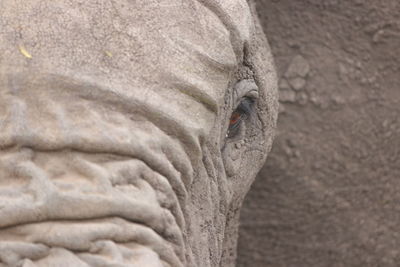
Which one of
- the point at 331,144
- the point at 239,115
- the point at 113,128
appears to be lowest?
the point at 331,144

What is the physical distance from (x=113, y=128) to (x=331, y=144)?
1.04m

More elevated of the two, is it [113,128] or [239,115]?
[113,128]

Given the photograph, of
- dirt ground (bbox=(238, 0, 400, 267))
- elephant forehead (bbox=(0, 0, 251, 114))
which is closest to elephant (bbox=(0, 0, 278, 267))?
elephant forehead (bbox=(0, 0, 251, 114))

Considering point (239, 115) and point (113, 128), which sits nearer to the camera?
point (113, 128)

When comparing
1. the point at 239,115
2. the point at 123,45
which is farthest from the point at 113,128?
the point at 239,115

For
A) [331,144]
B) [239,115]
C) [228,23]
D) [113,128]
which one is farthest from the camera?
[331,144]

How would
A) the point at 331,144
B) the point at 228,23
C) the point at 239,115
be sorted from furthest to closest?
the point at 331,144 < the point at 239,115 < the point at 228,23

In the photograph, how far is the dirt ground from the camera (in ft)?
7.25

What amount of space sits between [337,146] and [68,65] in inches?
41.3

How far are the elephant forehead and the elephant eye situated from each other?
0.59ft

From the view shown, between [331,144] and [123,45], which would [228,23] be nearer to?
[123,45]

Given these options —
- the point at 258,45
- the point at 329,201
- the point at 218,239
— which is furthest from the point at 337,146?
Result: the point at 218,239

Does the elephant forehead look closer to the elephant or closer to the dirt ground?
the elephant

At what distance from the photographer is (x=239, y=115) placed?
5.42 ft
